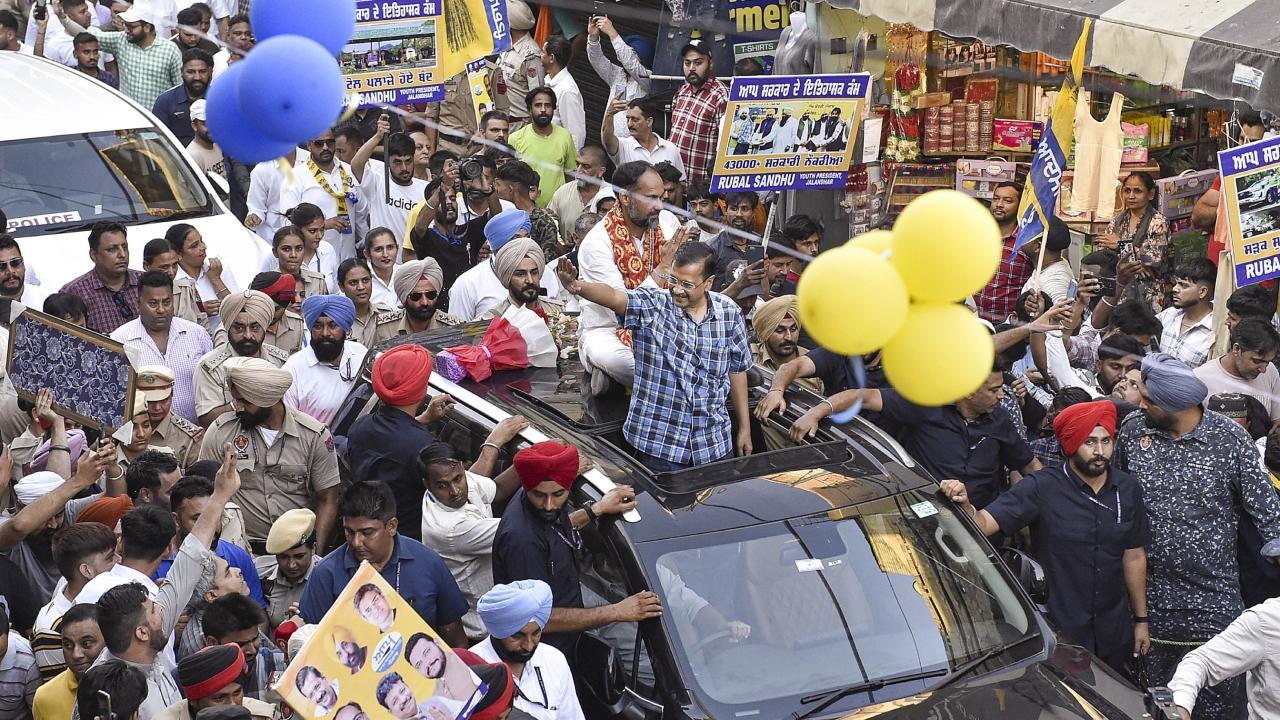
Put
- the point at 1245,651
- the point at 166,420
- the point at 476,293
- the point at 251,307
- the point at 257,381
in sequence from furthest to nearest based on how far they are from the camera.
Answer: the point at 476,293 < the point at 251,307 < the point at 166,420 < the point at 257,381 < the point at 1245,651

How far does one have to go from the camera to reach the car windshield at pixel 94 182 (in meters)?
11.0

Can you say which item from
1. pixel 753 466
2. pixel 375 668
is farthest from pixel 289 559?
pixel 753 466

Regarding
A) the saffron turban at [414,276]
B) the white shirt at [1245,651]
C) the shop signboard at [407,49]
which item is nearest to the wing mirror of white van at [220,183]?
the shop signboard at [407,49]

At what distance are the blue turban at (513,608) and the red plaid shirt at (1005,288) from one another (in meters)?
5.42

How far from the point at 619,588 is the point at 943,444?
2205mm

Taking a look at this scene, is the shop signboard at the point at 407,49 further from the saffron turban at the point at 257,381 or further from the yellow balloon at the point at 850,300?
the yellow balloon at the point at 850,300

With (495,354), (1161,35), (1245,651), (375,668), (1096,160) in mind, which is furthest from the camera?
(1096,160)

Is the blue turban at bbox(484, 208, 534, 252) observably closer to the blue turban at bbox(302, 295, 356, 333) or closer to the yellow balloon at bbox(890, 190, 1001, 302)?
the blue turban at bbox(302, 295, 356, 333)

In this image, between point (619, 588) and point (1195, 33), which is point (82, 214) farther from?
point (1195, 33)

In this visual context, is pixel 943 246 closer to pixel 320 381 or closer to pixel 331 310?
pixel 331 310

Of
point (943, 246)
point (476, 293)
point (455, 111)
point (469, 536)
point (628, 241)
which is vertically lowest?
point (469, 536)

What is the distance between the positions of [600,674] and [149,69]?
11.1 metres

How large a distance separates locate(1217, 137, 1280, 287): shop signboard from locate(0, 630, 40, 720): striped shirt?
616cm

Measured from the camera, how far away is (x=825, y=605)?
5.79m
